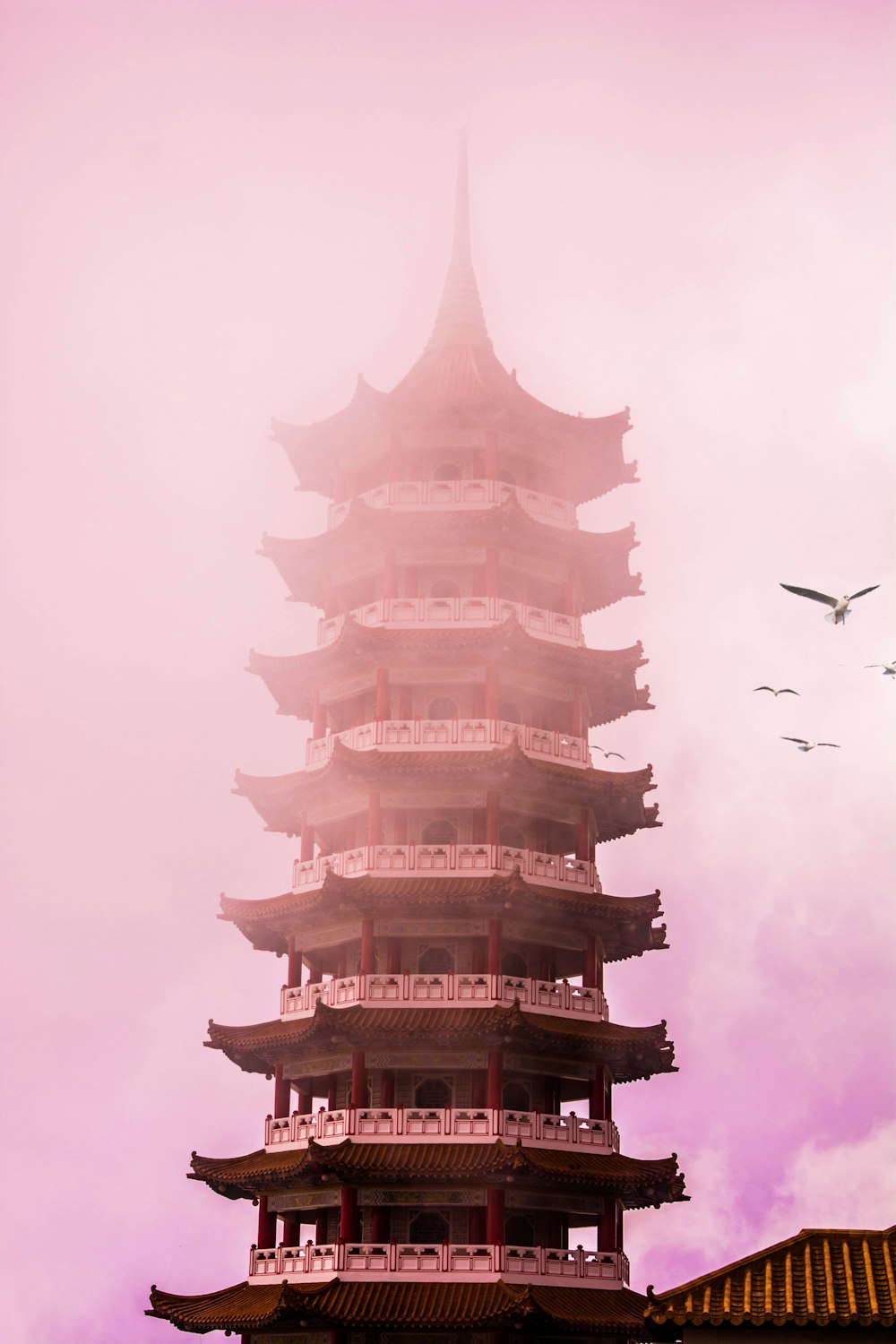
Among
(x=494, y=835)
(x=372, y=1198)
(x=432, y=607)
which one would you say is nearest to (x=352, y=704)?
(x=432, y=607)

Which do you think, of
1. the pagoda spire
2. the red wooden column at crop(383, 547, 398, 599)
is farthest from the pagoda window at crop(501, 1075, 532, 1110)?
the pagoda spire

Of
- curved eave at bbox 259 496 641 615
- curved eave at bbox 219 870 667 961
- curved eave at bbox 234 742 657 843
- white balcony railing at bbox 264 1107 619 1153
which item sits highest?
curved eave at bbox 259 496 641 615

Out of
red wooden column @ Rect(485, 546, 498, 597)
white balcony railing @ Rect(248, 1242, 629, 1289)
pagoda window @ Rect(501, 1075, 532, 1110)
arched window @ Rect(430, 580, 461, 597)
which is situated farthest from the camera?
arched window @ Rect(430, 580, 461, 597)

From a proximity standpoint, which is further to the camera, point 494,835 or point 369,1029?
point 494,835

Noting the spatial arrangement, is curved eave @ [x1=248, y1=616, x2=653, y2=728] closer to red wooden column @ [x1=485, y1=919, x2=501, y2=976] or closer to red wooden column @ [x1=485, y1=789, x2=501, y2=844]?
red wooden column @ [x1=485, y1=789, x2=501, y2=844]

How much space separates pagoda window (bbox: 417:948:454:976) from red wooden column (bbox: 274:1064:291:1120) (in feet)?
16.0

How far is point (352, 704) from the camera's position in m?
50.4

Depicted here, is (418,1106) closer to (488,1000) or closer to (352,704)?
(488,1000)

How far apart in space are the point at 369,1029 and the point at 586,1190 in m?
7.03

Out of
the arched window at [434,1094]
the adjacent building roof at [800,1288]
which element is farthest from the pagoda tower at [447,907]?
the adjacent building roof at [800,1288]

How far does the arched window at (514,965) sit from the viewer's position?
46188 mm

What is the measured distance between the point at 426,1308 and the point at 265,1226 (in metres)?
7.10

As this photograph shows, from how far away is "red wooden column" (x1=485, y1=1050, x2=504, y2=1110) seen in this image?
42.3 meters

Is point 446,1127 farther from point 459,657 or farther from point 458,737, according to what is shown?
point 459,657
